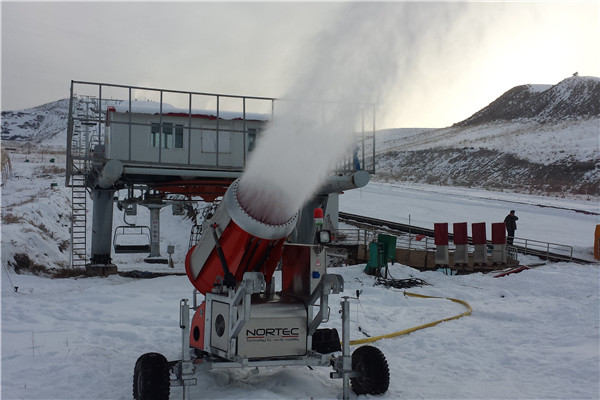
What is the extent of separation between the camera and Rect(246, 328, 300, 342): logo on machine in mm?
7186

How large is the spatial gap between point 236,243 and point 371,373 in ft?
8.48

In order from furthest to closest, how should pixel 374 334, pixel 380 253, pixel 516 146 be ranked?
pixel 516 146 < pixel 380 253 < pixel 374 334

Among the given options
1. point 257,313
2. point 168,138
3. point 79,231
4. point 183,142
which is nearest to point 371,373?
point 257,313

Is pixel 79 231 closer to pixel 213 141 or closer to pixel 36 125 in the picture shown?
pixel 213 141

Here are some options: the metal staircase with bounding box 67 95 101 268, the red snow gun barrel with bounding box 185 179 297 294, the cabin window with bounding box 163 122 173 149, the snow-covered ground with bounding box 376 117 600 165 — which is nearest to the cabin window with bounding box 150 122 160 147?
the cabin window with bounding box 163 122 173 149

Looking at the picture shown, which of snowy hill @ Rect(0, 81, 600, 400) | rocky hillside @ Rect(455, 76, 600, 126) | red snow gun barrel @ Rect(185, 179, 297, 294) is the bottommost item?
snowy hill @ Rect(0, 81, 600, 400)

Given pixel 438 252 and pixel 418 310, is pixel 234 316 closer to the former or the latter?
pixel 418 310

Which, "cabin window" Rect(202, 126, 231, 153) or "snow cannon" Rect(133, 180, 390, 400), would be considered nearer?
"snow cannon" Rect(133, 180, 390, 400)

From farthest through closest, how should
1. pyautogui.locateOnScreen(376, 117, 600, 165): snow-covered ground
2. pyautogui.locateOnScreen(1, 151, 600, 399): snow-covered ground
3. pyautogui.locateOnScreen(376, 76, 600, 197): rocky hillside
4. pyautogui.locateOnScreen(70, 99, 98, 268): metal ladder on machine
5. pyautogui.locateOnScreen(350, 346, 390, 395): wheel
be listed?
pyautogui.locateOnScreen(376, 117, 600, 165): snow-covered ground → pyautogui.locateOnScreen(376, 76, 600, 197): rocky hillside → pyautogui.locateOnScreen(70, 99, 98, 268): metal ladder on machine → pyautogui.locateOnScreen(1, 151, 600, 399): snow-covered ground → pyautogui.locateOnScreen(350, 346, 390, 395): wheel

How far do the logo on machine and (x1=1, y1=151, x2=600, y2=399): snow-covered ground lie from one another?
761mm

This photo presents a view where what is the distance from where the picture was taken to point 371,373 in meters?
7.64

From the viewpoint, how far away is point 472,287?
55.7 ft

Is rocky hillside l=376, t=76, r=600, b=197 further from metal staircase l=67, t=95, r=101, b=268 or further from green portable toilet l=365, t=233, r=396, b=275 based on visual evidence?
metal staircase l=67, t=95, r=101, b=268

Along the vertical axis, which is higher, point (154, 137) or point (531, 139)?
point (531, 139)
